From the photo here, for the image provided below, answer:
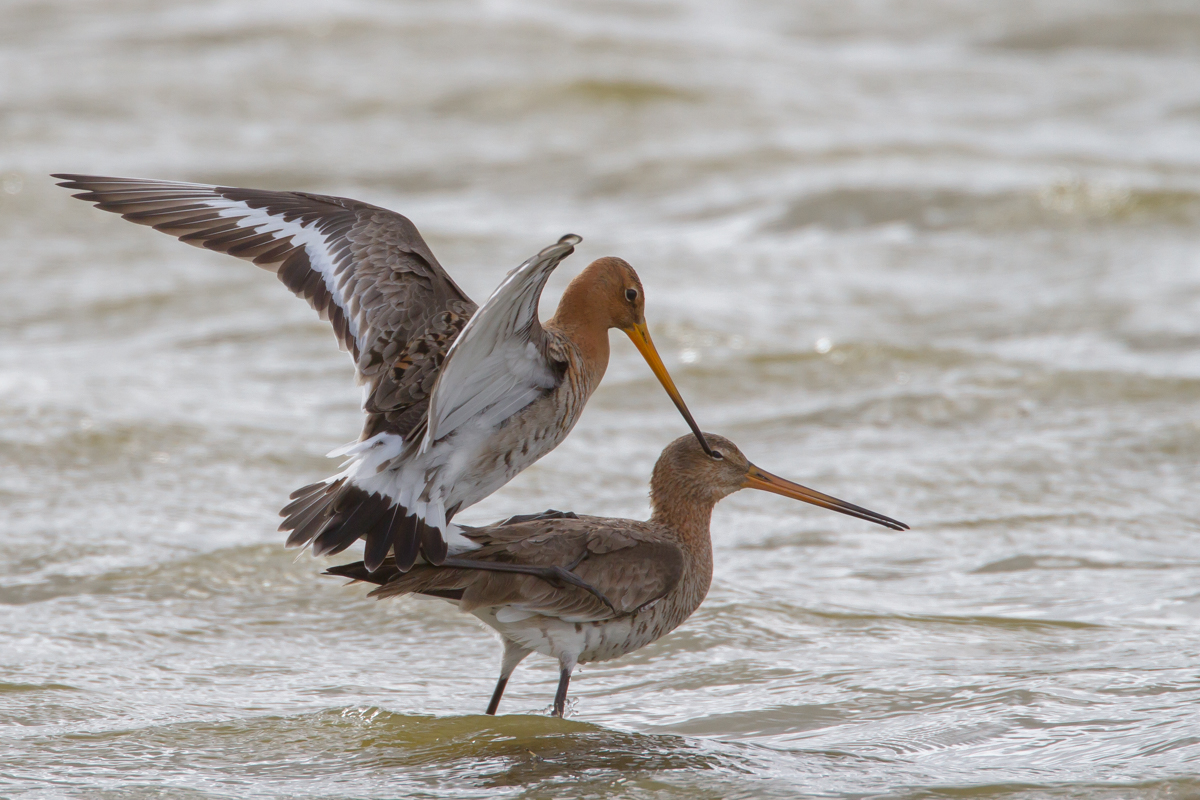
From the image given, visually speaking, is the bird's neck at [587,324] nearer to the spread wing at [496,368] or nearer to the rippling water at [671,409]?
the spread wing at [496,368]

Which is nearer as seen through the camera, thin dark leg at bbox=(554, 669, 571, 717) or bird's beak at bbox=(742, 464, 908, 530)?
thin dark leg at bbox=(554, 669, 571, 717)

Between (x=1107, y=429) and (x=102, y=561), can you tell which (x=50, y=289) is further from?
(x=1107, y=429)

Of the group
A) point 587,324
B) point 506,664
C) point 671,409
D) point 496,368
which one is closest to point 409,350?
point 496,368

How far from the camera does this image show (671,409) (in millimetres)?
7730

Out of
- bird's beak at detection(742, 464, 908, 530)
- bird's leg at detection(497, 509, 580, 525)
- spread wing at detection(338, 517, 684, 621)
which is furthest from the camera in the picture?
bird's beak at detection(742, 464, 908, 530)

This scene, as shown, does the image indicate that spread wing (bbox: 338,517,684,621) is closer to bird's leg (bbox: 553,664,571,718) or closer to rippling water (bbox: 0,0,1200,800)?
bird's leg (bbox: 553,664,571,718)

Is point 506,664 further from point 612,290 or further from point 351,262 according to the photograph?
point 351,262

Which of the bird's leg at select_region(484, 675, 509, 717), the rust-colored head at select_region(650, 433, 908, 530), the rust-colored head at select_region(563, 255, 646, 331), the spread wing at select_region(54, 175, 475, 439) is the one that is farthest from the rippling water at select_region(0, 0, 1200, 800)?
the rust-colored head at select_region(563, 255, 646, 331)

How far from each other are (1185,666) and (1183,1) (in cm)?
1415

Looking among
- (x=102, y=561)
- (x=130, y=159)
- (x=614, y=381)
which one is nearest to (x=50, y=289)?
(x=130, y=159)

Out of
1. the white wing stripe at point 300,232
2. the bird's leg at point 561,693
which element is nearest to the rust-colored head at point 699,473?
the bird's leg at point 561,693

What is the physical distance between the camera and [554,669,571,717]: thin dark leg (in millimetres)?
4258

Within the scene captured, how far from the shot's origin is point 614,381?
8.04 metres

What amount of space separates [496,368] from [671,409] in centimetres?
327
